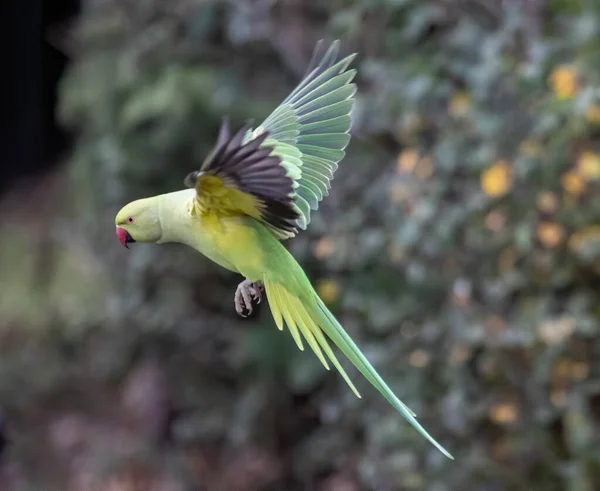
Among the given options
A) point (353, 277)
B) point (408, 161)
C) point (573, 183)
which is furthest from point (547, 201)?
point (353, 277)

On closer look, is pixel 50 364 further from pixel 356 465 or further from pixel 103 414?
pixel 356 465

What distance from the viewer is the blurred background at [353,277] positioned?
5.53ft

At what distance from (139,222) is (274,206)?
122 millimetres

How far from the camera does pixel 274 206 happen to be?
62 centimetres

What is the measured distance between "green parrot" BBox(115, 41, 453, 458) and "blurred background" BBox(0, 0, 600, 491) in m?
0.96

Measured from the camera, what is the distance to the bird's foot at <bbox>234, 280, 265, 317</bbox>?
0.75 m

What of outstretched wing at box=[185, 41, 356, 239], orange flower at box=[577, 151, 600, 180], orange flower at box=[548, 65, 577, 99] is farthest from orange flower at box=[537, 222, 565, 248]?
outstretched wing at box=[185, 41, 356, 239]

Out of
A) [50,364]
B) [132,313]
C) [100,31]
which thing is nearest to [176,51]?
[100,31]

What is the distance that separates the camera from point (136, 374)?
2.62 meters

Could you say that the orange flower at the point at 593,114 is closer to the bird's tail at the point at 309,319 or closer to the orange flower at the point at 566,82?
the orange flower at the point at 566,82

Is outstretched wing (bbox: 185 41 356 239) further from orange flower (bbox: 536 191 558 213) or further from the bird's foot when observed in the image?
orange flower (bbox: 536 191 558 213)

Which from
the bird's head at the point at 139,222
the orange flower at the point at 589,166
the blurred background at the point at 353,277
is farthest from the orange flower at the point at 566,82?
the bird's head at the point at 139,222

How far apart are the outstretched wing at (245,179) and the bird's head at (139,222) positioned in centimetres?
4

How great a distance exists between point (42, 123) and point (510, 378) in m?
2.97
